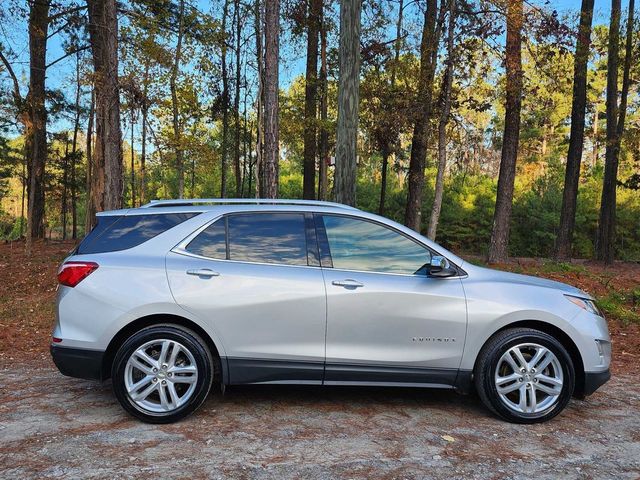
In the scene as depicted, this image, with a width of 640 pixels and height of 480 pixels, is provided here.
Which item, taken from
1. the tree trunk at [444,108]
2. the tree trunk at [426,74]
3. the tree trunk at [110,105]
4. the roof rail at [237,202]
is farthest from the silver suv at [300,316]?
the tree trunk at [426,74]

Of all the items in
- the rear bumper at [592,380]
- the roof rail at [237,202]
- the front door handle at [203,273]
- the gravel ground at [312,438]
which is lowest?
the gravel ground at [312,438]

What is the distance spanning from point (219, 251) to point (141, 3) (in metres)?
16.9

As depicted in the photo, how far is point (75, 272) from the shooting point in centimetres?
382

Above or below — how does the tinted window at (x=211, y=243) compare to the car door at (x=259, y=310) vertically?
above

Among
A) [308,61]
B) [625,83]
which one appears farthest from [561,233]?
[308,61]

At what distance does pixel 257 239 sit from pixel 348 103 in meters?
5.54

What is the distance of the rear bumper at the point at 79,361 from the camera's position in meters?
3.78

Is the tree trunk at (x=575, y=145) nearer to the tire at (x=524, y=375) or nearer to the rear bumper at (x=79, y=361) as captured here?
the tire at (x=524, y=375)

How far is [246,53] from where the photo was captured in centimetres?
2627

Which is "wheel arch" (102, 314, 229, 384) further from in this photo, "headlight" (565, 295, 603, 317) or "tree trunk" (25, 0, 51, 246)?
"tree trunk" (25, 0, 51, 246)

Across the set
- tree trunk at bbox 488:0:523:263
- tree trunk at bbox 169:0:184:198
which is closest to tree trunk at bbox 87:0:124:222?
tree trunk at bbox 169:0:184:198

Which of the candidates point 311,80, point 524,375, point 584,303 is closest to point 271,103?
point 584,303

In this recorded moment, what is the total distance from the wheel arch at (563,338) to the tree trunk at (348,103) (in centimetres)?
511

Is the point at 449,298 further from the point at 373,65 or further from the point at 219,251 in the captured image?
the point at 373,65
